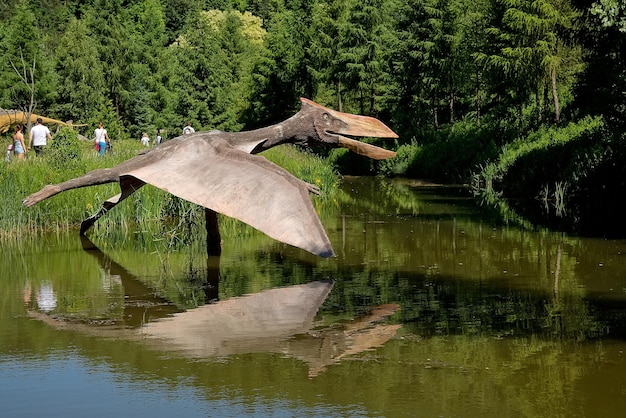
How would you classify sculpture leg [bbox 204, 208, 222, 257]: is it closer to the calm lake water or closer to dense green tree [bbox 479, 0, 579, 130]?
the calm lake water

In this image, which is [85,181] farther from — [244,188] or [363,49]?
[363,49]

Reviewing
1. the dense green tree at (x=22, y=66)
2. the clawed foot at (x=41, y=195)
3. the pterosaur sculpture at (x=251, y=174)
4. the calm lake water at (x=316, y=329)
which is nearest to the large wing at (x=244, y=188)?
the pterosaur sculpture at (x=251, y=174)

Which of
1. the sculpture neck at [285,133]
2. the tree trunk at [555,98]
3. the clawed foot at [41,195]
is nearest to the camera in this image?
the sculpture neck at [285,133]

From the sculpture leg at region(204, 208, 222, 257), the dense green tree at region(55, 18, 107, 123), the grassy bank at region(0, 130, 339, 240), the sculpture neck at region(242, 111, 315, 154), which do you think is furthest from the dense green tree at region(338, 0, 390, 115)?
the sculpture neck at region(242, 111, 315, 154)

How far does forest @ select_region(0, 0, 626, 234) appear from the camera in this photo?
2098 centimetres

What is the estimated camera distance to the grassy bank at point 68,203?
16.5m

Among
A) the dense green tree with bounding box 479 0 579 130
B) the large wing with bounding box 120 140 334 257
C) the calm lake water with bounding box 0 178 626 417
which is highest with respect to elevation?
the dense green tree with bounding box 479 0 579 130

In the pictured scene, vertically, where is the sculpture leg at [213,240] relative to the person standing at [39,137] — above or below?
below

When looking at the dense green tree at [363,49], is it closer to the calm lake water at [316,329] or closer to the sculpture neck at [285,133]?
the calm lake water at [316,329]

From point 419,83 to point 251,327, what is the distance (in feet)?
114

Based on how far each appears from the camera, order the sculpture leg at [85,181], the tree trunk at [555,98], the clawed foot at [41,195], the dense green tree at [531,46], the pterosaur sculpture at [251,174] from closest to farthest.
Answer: the pterosaur sculpture at [251,174]
the sculpture leg at [85,181]
the clawed foot at [41,195]
the dense green tree at [531,46]
the tree trunk at [555,98]

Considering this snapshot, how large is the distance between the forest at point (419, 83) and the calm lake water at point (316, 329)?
19.3 ft

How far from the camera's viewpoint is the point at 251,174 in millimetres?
9875

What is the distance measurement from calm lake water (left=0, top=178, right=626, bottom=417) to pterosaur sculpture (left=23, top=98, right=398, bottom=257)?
1.07 m
